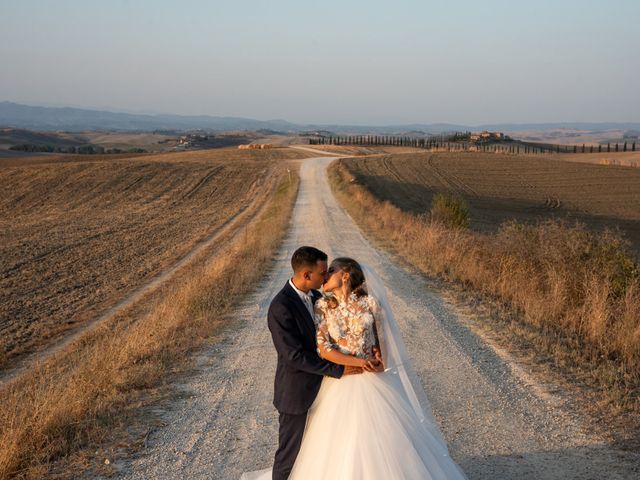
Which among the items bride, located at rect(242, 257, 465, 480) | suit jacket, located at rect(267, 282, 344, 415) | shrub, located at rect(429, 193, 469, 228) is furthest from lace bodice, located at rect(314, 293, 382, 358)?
shrub, located at rect(429, 193, 469, 228)

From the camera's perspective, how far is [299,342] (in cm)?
459

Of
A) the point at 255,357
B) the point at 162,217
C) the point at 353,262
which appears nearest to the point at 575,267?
the point at 255,357

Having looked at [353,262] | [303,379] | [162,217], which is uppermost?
[353,262]

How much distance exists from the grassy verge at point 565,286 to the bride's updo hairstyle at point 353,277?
12.6 feet

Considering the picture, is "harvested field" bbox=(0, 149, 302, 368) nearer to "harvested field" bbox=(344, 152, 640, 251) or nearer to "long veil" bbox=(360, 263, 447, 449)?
"long veil" bbox=(360, 263, 447, 449)

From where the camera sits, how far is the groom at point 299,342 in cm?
457

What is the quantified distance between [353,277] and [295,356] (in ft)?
2.15

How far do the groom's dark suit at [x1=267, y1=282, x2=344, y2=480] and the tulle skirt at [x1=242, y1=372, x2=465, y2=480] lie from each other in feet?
0.35

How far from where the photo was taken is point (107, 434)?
6586 mm

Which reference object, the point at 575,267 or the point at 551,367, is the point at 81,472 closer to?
the point at 551,367

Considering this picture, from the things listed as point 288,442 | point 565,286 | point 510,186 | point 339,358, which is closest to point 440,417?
point 288,442

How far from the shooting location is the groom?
4570 mm

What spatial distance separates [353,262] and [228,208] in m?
35.8

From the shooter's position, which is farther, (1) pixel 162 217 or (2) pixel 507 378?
(1) pixel 162 217
